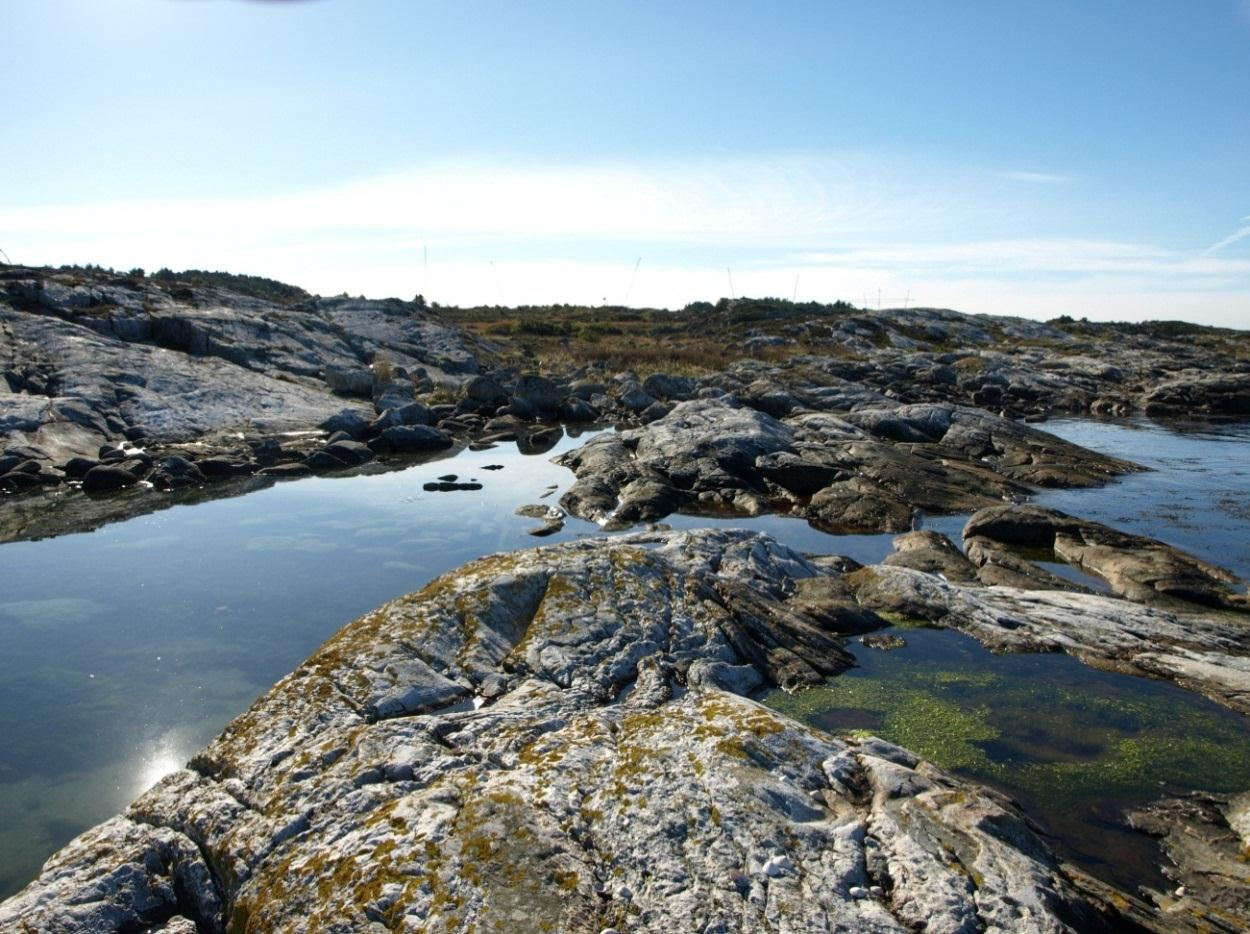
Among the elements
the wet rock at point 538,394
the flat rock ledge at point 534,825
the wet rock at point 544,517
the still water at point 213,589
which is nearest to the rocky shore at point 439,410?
the wet rock at point 538,394

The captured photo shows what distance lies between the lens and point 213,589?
59.2 feet

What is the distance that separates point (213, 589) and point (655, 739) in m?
14.4

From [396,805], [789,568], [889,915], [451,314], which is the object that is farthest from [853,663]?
[451,314]

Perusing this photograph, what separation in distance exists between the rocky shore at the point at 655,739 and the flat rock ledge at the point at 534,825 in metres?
0.03

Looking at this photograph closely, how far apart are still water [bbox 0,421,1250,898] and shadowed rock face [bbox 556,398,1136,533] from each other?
146 centimetres

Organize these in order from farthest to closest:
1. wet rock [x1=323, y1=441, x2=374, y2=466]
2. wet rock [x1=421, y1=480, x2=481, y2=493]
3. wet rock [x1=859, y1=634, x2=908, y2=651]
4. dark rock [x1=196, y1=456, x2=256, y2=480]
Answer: wet rock [x1=323, y1=441, x2=374, y2=466], dark rock [x1=196, y1=456, x2=256, y2=480], wet rock [x1=421, y1=480, x2=481, y2=493], wet rock [x1=859, y1=634, x2=908, y2=651]

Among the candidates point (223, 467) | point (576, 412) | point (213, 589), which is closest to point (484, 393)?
point (576, 412)

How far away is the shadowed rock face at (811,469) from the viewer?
84.7 feet

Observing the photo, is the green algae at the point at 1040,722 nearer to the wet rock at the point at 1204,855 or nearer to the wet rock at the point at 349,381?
the wet rock at the point at 1204,855

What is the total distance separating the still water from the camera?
36.4ft

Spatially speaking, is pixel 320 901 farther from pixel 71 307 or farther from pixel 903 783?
pixel 71 307

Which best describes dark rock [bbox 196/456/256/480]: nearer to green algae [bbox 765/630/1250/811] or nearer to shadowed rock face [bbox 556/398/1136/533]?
shadowed rock face [bbox 556/398/1136/533]

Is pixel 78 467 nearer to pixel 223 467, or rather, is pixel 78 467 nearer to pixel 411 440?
pixel 223 467

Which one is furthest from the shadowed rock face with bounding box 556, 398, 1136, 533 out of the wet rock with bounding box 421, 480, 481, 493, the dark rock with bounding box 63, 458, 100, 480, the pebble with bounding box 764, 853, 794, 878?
the dark rock with bounding box 63, 458, 100, 480
